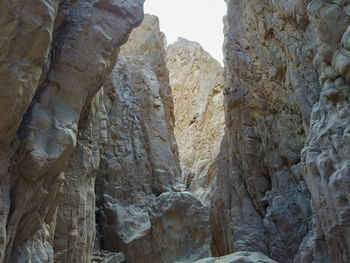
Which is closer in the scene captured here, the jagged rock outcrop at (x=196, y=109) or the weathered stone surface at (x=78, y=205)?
the weathered stone surface at (x=78, y=205)

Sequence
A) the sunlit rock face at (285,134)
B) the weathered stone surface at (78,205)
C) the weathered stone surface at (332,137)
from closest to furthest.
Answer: the weathered stone surface at (332,137), the sunlit rock face at (285,134), the weathered stone surface at (78,205)

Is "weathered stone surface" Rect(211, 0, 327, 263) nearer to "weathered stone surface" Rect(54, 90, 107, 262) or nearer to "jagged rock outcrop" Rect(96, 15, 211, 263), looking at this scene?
"jagged rock outcrop" Rect(96, 15, 211, 263)

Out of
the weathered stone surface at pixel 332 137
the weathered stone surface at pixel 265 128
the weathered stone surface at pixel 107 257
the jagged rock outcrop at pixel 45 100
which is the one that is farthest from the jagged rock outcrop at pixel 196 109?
the weathered stone surface at pixel 332 137

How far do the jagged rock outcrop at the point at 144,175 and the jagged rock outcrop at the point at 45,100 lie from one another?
6144 mm

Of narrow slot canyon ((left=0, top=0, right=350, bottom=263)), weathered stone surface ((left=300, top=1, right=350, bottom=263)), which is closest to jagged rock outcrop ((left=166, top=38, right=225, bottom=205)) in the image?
narrow slot canyon ((left=0, top=0, right=350, bottom=263))

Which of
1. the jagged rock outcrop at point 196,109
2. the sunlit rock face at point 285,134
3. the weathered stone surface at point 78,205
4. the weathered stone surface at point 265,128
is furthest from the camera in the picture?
the jagged rock outcrop at point 196,109

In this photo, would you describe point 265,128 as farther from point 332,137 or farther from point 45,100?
point 45,100

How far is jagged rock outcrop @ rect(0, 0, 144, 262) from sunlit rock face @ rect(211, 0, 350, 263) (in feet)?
15.8

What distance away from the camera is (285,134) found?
13023 mm

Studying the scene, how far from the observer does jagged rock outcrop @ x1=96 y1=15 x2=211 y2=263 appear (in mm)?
16922

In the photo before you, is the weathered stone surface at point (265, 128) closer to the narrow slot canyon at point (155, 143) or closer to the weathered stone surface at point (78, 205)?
the narrow slot canyon at point (155, 143)

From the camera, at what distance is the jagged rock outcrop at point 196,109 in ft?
108

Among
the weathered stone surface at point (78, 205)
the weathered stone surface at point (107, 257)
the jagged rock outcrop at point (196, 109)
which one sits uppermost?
the jagged rock outcrop at point (196, 109)

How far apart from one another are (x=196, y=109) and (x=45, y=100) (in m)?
28.6
